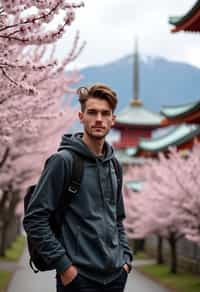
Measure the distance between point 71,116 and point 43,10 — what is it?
17.8 m

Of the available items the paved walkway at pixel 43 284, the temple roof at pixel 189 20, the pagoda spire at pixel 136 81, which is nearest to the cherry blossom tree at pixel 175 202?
the paved walkway at pixel 43 284

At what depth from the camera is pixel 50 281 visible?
1994 centimetres

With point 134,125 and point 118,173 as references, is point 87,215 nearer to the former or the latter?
point 118,173

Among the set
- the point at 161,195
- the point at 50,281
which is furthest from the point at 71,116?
the point at 50,281

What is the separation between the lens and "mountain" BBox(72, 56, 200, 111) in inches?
7244

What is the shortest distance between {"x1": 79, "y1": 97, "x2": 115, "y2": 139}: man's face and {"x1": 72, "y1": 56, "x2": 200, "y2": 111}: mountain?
17534 cm

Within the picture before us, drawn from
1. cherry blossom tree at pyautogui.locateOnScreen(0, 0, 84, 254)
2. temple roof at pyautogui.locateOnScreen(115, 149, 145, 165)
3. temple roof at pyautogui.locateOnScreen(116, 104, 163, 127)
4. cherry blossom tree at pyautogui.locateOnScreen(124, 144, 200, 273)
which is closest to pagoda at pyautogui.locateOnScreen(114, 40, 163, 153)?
temple roof at pyautogui.locateOnScreen(116, 104, 163, 127)

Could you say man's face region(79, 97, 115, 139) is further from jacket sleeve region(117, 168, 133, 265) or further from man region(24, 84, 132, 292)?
jacket sleeve region(117, 168, 133, 265)

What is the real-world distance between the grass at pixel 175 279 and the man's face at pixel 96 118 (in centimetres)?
1472

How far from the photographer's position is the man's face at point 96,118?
3707 mm

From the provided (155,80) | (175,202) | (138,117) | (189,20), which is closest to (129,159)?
(138,117)

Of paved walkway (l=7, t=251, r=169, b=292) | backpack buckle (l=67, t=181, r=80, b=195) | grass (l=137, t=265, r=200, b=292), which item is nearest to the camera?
backpack buckle (l=67, t=181, r=80, b=195)

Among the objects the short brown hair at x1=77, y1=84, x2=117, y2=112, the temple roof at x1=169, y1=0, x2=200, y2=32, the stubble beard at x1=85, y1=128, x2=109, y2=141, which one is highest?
the temple roof at x1=169, y1=0, x2=200, y2=32

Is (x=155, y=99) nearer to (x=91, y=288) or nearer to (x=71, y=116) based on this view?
(x=71, y=116)
